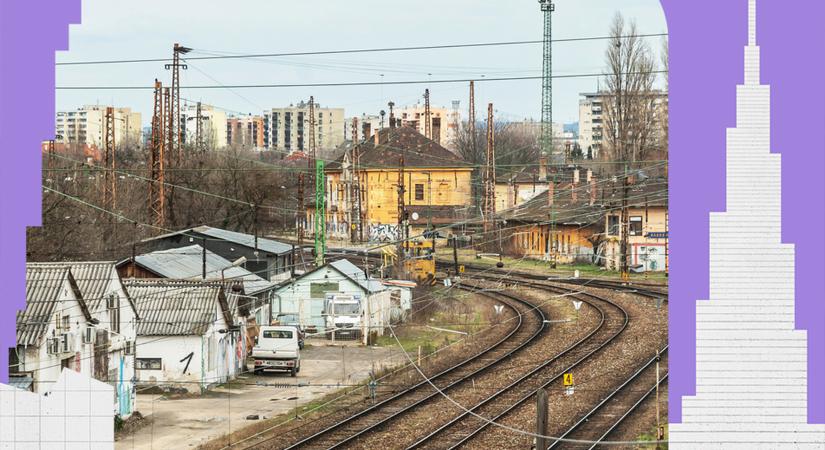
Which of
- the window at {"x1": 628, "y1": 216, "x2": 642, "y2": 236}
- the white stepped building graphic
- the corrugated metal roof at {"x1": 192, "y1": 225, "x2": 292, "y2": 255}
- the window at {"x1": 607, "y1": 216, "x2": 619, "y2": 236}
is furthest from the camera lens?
the window at {"x1": 607, "y1": 216, "x2": 619, "y2": 236}

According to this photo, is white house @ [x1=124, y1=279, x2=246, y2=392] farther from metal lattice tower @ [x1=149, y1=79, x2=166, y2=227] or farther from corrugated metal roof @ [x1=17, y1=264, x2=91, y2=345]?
corrugated metal roof @ [x1=17, y1=264, x2=91, y2=345]

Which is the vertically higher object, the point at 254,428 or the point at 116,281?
the point at 116,281

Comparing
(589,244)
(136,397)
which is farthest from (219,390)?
(589,244)

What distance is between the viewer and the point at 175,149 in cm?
2316

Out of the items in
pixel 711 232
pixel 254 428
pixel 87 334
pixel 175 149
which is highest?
pixel 175 149

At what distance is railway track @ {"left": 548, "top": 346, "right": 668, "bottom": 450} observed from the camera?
484 inches

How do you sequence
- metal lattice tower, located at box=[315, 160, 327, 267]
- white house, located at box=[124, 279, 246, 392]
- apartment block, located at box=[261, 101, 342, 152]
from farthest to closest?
apartment block, located at box=[261, 101, 342, 152], metal lattice tower, located at box=[315, 160, 327, 267], white house, located at box=[124, 279, 246, 392]

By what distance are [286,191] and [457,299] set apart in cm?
544

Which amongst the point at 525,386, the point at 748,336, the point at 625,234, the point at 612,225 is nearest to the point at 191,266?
the point at 525,386

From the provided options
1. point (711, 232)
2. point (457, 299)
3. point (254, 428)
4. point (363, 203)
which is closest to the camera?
point (711, 232)

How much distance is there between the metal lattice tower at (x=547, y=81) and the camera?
47.6ft

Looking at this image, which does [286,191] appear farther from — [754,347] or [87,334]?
[754,347]

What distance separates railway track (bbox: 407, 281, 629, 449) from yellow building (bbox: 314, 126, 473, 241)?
21.3ft

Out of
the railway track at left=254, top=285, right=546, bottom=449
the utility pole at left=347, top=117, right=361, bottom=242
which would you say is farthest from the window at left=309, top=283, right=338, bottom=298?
the utility pole at left=347, top=117, right=361, bottom=242
